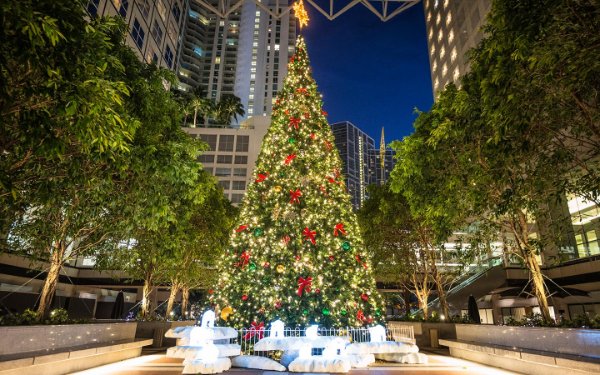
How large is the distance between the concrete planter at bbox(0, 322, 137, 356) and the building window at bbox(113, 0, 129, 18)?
26.8 metres

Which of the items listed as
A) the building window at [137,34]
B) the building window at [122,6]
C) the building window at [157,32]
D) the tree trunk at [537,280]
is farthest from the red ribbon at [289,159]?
the building window at [157,32]

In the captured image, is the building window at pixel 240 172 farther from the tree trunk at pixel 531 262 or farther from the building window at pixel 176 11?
the tree trunk at pixel 531 262

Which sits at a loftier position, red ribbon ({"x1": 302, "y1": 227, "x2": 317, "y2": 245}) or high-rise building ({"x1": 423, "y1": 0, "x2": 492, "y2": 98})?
high-rise building ({"x1": 423, "y1": 0, "x2": 492, "y2": 98})

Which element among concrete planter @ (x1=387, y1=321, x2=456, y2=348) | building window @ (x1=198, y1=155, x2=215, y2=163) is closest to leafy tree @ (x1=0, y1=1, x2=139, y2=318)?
concrete planter @ (x1=387, y1=321, x2=456, y2=348)

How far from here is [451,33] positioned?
47.1 meters

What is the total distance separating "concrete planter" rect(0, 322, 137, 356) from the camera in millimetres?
6910

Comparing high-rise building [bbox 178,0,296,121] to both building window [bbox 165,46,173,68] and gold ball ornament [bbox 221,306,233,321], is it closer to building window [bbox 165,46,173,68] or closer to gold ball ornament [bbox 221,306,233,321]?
building window [bbox 165,46,173,68]

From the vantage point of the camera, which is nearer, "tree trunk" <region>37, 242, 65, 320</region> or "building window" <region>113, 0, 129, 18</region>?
"tree trunk" <region>37, 242, 65, 320</region>

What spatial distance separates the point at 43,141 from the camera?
4.47 meters

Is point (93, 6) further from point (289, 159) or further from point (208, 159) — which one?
point (208, 159)

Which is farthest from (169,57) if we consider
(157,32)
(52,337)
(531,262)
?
(531,262)

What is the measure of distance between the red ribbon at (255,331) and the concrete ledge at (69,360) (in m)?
4.06

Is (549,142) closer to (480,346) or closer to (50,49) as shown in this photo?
(480,346)

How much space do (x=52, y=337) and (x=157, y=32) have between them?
35.7 meters
